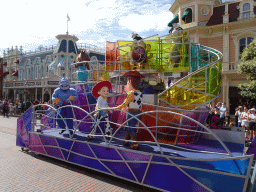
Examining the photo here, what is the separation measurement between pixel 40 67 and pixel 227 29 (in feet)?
81.3

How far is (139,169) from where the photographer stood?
3.61 meters

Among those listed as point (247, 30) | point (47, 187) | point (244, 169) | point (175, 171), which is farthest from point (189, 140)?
point (247, 30)

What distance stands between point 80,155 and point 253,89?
1126cm

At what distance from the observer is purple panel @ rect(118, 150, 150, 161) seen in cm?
354

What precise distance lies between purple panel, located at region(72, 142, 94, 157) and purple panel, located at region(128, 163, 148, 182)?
1133 mm

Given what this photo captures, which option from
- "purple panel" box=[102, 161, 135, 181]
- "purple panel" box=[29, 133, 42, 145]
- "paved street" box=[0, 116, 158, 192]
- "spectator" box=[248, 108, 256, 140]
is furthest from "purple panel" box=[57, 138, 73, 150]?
"spectator" box=[248, 108, 256, 140]

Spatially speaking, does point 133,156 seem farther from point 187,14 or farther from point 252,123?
point 187,14

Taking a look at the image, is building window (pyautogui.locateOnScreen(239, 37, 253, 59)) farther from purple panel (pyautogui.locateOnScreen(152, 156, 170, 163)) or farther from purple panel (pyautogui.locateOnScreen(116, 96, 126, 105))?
purple panel (pyautogui.locateOnScreen(152, 156, 170, 163))

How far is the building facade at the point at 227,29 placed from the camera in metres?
16.3

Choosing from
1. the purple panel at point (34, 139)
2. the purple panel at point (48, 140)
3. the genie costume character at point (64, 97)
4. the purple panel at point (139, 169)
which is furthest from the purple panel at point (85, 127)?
the purple panel at point (139, 169)

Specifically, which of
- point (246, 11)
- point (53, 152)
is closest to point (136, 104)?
point (53, 152)

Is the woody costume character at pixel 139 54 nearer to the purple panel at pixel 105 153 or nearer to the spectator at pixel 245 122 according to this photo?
the purple panel at pixel 105 153

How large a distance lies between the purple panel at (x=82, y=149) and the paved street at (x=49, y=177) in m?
0.50

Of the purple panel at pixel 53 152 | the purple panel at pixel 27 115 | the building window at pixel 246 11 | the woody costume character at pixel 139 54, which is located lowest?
the purple panel at pixel 53 152
